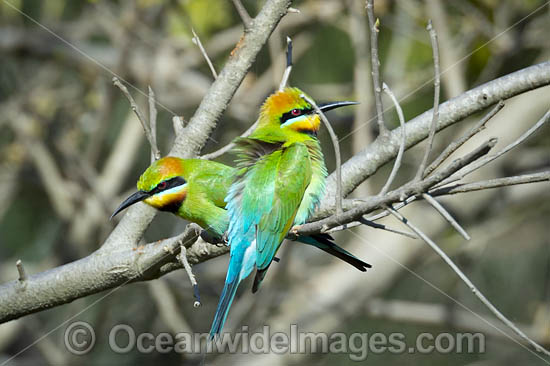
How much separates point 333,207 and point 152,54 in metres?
2.46

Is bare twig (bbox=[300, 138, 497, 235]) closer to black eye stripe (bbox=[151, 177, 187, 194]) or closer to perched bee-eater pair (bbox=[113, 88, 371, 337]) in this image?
perched bee-eater pair (bbox=[113, 88, 371, 337])

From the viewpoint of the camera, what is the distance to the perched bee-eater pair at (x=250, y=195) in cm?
152

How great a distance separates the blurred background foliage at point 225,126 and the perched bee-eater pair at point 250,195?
130 cm

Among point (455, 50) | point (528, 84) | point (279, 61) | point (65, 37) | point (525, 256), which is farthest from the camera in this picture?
point (525, 256)

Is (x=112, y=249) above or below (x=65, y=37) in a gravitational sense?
below

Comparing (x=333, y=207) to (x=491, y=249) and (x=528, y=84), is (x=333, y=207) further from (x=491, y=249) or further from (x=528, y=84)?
(x=491, y=249)

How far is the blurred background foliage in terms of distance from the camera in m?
3.39

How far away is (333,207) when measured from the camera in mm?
1639

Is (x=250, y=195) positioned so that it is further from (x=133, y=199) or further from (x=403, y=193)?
(x=403, y=193)

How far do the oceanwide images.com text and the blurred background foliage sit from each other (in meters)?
0.08

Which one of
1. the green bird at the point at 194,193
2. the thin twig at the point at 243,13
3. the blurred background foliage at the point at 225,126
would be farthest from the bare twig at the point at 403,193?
the blurred background foliage at the point at 225,126

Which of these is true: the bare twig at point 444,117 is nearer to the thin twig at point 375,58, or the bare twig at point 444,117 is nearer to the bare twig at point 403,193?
the thin twig at point 375,58

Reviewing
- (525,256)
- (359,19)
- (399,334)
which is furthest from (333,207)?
(525,256)

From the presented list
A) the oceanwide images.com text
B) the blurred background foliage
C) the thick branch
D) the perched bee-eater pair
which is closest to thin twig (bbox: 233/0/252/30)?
the perched bee-eater pair
